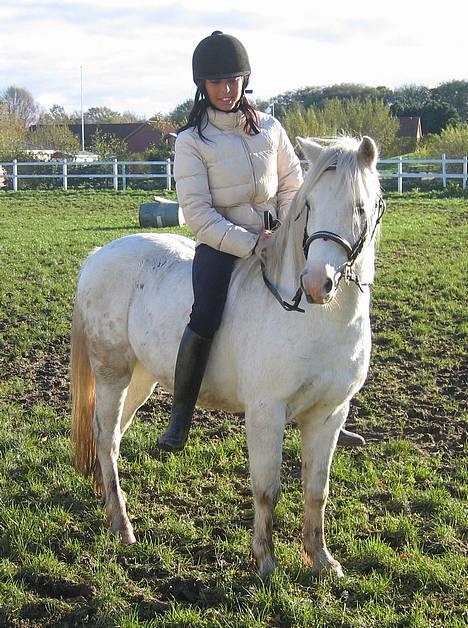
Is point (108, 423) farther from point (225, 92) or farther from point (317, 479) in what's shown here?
point (225, 92)

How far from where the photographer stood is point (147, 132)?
55.0 meters

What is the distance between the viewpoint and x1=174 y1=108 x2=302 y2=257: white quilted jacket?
3.64 metres

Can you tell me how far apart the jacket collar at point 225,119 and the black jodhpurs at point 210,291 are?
644 millimetres

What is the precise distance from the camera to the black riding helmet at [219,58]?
3590mm

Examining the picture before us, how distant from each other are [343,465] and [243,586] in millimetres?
1558

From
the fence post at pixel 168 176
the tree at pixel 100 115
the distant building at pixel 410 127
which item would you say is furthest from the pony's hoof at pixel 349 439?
the tree at pixel 100 115

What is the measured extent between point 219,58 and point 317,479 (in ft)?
7.24

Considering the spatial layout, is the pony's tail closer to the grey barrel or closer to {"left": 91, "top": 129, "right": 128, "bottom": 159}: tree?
the grey barrel

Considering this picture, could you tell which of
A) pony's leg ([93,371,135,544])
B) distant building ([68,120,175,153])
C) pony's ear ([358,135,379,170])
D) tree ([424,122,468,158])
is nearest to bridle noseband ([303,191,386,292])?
pony's ear ([358,135,379,170])

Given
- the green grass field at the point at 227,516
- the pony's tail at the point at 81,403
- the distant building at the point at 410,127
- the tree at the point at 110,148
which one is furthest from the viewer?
the distant building at the point at 410,127

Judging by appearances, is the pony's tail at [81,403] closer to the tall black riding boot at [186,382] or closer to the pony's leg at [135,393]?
the pony's leg at [135,393]

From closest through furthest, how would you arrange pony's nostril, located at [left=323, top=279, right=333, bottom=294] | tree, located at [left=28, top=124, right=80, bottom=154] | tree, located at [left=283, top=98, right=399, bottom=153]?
pony's nostril, located at [left=323, top=279, right=333, bottom=294]
tree, located at [left=283, top=98, right=399, bottom=153]
tree, located at [left=28, top=124, right=80, bottom=154]

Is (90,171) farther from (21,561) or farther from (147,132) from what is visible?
(21,561)

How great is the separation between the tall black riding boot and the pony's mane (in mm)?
529
